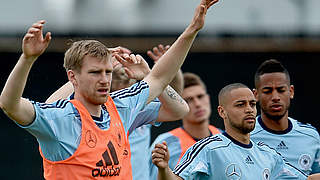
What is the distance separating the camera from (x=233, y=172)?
5.39 meters

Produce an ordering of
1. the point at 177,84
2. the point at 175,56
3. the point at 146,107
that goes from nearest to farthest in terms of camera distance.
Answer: the point at 175,56 < the point at 146,107 < the point at 177,84

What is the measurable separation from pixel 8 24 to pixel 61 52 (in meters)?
1.62

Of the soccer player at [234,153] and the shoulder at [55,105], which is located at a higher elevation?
the shoulder at [55,105]

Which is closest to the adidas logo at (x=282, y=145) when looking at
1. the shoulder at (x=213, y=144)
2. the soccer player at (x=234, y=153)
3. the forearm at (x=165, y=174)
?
the soccer player at (x=234, y=153)

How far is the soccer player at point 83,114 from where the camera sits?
4.36 m

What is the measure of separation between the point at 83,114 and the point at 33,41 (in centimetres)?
75

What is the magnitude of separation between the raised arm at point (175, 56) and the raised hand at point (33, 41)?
4.17 feet

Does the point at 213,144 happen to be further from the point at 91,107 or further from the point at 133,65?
the point at 91,107

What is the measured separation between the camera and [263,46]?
12469mm

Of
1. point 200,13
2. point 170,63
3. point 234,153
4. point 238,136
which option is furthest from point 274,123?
point 200,13

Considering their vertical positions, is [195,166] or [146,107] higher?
[146,107]

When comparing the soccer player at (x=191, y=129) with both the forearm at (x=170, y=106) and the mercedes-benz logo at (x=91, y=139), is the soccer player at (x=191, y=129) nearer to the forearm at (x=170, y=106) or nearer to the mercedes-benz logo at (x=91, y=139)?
the forearm at (x=170, y=106)

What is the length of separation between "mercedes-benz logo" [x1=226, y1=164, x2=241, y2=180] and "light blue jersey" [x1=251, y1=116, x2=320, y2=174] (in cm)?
108

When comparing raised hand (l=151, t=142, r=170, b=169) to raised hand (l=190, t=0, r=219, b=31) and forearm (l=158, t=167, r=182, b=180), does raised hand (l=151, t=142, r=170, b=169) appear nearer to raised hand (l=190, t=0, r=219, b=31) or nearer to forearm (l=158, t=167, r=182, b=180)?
forearm (l=158, t=167, r=182, b=180)
